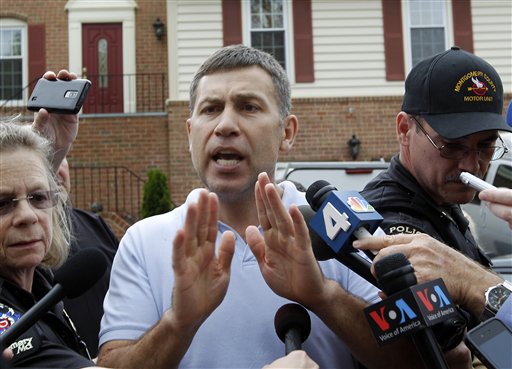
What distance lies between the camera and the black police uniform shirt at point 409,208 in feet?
8.26

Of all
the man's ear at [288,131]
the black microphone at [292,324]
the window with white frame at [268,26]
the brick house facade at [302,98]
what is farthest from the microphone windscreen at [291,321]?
the window with white frame at [268,26]

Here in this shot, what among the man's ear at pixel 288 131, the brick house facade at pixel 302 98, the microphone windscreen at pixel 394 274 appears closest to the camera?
the microphone windscreen at pixel 394 274

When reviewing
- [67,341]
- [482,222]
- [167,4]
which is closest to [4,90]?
[167,4]

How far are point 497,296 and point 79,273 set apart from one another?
121 centimetres

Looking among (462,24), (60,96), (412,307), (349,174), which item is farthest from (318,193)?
(462,24)

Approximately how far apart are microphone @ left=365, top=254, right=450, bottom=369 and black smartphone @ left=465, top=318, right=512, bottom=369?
3.1 inches

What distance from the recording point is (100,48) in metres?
15.9

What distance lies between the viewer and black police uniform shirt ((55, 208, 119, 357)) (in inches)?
125

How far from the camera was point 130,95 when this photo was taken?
50.3 feet

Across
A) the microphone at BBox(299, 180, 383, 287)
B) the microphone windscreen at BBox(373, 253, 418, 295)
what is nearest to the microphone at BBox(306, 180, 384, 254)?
the microphone at BBox(299, 180, 383, 287)

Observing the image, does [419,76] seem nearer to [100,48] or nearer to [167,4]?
[167,4]

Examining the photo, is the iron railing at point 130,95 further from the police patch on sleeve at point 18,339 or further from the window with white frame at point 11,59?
the police patch on sleeve at point 18,339

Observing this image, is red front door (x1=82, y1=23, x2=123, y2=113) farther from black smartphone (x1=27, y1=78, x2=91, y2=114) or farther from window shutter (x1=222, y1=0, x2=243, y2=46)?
black smartphone (x1=27, y1=78, x2=91, y2=114)

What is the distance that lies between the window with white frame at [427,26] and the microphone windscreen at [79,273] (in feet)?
46.4
